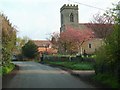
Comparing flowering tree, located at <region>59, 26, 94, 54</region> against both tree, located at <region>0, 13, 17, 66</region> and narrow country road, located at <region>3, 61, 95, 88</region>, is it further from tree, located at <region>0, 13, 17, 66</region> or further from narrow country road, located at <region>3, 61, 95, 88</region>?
narrow country road, located at <region>3, 61, 95, 88</region>

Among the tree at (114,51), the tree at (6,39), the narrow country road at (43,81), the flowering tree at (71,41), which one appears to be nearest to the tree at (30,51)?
the flowering tree at (71,41)

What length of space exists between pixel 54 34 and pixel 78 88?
302ft

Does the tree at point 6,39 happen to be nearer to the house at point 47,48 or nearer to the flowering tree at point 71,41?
the flowering tree at point 71,41

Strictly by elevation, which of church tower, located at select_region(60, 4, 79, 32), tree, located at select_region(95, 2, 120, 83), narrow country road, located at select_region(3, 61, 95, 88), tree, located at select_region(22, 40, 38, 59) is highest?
church tower, located at select_region(60, 4, 79, 32)

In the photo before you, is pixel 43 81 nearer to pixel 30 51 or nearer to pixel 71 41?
pixel 71 41

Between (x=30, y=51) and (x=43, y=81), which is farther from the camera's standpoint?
(x=30, y=51)

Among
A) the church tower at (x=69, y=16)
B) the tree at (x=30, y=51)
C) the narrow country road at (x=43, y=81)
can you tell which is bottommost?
the narrow country road at (x=43, y=81)

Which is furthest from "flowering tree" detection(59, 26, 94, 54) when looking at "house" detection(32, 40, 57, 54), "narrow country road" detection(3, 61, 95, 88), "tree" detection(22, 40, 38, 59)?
"narrow country road" detection(3, 61, 95, 88)

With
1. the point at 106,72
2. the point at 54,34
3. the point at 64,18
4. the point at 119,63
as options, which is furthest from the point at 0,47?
the point at 64,18

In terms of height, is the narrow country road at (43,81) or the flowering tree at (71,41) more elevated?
the flowering tree at (71,41)

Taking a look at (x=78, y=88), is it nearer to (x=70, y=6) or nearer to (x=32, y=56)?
(x=32, y=56)

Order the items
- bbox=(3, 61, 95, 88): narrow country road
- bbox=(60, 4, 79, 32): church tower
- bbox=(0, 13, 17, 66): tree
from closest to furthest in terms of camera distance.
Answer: bbox=(3, 61, 95, 88): narrow country road, bbox=(0, 13, 17, 66): tree, bbox=(60, 4, 79, 32): church tower

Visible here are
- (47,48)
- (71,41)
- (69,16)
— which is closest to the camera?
(71,41)

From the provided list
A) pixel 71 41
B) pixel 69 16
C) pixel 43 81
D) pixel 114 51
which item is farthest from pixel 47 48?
pixel 114 51
